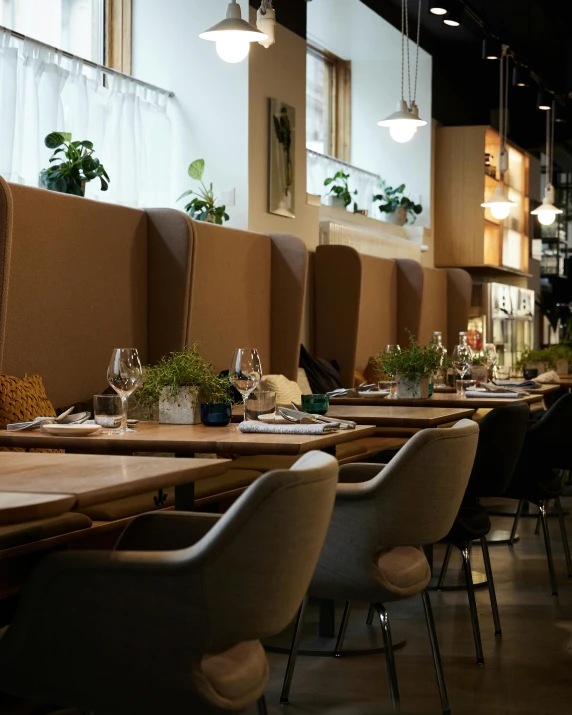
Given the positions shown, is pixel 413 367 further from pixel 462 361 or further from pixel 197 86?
pixel 197 86

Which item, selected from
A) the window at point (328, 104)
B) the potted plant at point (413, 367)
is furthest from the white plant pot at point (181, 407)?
the window at point (328, 104)

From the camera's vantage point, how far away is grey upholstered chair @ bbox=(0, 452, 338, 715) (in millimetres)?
1686

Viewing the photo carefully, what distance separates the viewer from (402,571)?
104 inches

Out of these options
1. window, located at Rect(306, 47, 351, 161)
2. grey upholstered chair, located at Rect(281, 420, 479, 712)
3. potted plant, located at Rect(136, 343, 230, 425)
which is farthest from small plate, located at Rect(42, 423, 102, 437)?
window, located at Rect(306, 47, 351, 161)

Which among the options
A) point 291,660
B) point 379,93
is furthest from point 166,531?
point 379,93

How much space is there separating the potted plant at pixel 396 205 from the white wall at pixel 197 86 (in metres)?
3.83

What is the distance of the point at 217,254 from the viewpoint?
20.4 ft

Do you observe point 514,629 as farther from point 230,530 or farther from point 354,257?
point 354,257

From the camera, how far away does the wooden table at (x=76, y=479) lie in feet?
5.58

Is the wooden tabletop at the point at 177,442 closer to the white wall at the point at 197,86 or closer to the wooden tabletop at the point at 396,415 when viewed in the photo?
the wooden tabletop at the point at 396,415

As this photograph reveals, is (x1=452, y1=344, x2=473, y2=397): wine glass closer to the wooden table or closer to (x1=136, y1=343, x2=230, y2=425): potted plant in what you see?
(x1=136, y1=343, x2=230, y2=425): potted plant

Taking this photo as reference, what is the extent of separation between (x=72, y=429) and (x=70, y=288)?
6.63ft

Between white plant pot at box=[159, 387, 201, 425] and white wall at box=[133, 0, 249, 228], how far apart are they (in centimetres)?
403

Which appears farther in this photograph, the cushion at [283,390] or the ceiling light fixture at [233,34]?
the cushion at [283,390]
